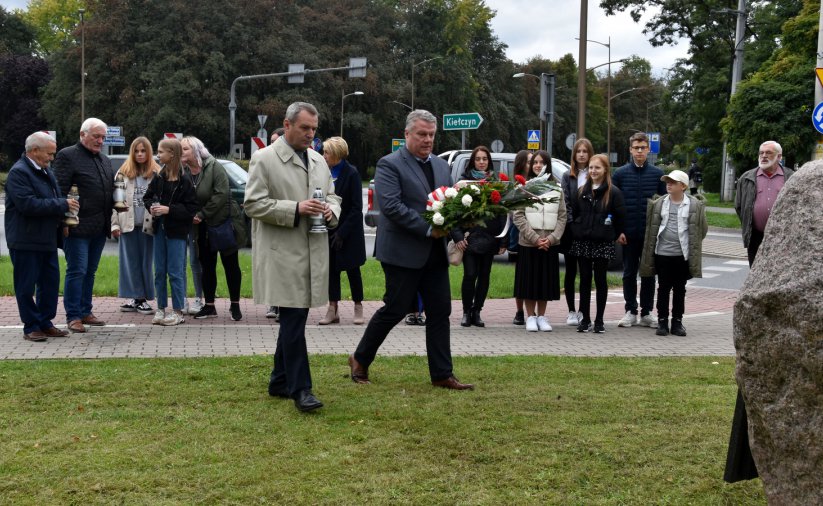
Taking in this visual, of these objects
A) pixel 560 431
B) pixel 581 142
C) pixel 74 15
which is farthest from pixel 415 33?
pixel 560 431

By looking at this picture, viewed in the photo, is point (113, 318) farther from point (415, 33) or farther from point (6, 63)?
point (415, 33)

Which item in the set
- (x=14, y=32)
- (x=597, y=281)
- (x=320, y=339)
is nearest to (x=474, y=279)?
(x=597, y=281)

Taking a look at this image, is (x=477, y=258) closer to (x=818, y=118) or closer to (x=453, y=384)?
(x=453, y=384)

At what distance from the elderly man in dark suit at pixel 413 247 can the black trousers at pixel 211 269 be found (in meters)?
3.94

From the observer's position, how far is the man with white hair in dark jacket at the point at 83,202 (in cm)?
945

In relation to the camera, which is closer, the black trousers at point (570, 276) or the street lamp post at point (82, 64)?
the black trousers at point (570, 276)

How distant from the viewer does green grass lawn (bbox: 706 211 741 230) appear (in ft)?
94.2

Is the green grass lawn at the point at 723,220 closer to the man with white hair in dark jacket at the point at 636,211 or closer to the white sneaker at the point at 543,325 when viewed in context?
the man with white hair in dark jacket at the point at 636,211

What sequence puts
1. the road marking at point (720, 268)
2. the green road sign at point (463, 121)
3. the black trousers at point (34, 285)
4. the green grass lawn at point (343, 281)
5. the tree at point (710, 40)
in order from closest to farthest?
the black trousers at point (34, 285), the green grass lawn at point (343, 281), the road marking at point (720, 268), the green road sign at point (463, 121), the tree at point (710, 40)

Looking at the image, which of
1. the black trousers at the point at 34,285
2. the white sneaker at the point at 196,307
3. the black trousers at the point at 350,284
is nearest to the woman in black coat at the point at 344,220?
the black trousers at the point at 350,284

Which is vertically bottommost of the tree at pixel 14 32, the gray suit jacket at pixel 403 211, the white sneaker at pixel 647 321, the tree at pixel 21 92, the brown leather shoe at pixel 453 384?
the white sneaker at pixel 647 321

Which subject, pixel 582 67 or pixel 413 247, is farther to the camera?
pixel 582 67

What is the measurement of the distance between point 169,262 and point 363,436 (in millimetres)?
5193

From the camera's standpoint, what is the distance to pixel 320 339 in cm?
948
